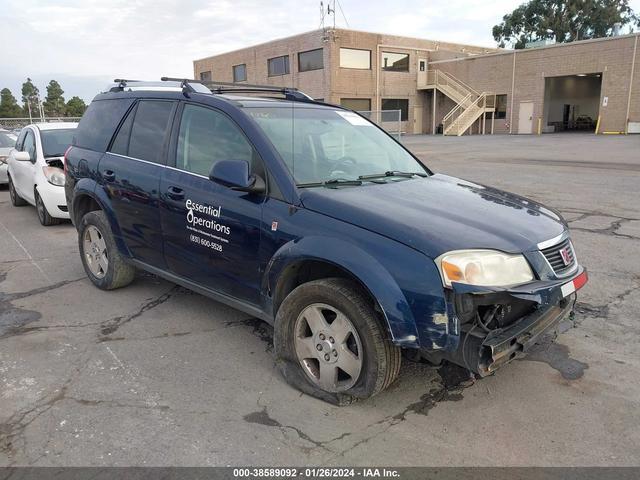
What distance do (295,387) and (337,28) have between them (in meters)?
37.0

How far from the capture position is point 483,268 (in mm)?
2816

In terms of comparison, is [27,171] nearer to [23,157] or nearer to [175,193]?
[23,157]

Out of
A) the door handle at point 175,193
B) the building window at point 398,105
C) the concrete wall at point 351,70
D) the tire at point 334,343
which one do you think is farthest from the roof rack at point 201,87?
the building window at point 398,105

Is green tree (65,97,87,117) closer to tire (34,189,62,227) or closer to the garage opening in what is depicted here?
the garage opening

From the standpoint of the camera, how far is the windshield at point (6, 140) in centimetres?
1388

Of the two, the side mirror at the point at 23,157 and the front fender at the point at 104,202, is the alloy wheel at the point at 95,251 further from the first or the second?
the side mirror at the point at 23,157

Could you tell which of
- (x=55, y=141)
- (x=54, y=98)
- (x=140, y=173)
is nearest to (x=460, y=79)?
(x=55, y=141)

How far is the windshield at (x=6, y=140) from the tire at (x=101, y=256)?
10294 mm

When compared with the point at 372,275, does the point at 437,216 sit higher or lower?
higher

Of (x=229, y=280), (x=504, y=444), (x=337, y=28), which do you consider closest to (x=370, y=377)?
(x=504, y=444)

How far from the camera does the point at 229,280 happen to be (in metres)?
3.79

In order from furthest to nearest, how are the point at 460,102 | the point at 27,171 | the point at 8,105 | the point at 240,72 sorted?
1. the point at 8,105
2. the point at 240,72
3. the point at 460,102
4. the point at 27,171

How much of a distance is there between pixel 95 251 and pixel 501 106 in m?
39.0

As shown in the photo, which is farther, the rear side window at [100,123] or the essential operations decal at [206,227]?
the rear side window at [100,123]
